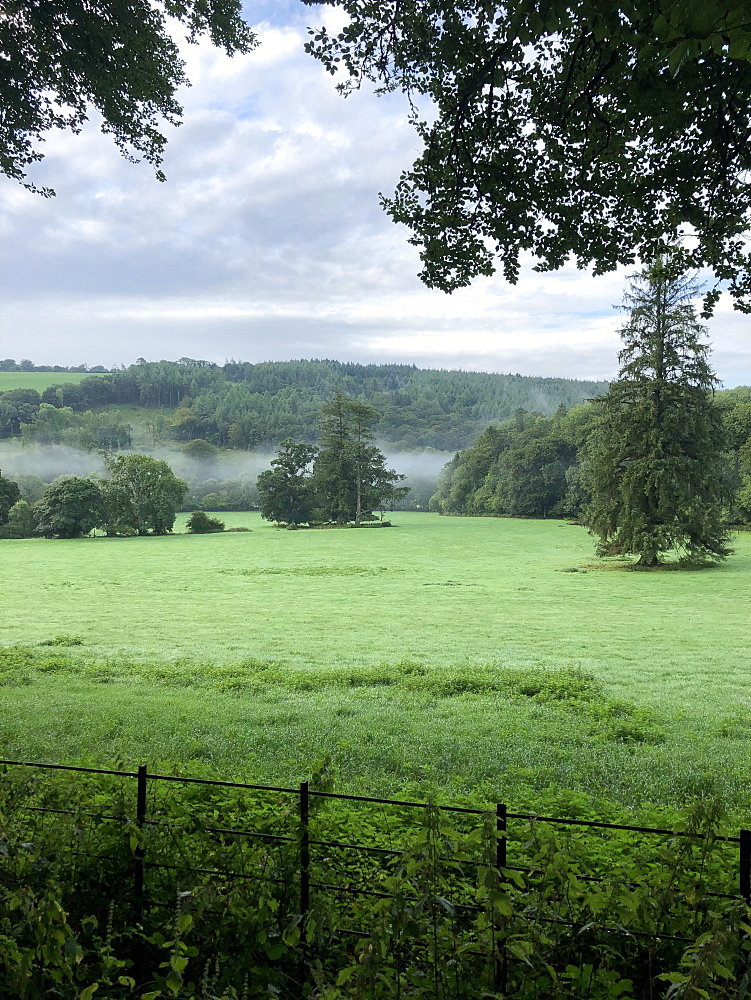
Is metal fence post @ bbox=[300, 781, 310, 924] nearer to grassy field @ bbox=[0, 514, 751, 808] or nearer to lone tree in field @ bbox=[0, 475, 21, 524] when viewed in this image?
grassy field @ bbox=[0, 514, 751, 808]

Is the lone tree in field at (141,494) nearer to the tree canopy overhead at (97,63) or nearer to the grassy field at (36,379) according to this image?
the tree canopy overhead at (97,63)

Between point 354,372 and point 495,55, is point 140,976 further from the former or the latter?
point 354,372

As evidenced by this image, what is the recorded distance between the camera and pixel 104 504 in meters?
54.3

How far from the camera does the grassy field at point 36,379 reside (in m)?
112

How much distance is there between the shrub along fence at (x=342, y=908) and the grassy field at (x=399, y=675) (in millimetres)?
1173

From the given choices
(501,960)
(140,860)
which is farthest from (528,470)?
(501,960)

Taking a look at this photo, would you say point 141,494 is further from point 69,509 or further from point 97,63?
point 97,63

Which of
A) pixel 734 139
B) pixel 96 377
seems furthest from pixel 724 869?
Answer: pixel 96 377

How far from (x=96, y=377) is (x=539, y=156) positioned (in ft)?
398

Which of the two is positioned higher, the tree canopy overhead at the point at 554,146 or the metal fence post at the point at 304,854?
the tree canopy overhead at the point at 554,146

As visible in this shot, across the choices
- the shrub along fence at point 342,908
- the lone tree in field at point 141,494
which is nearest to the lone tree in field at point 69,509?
the lone tree in field at point 141,494

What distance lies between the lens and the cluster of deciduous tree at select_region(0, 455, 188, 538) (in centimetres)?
5231

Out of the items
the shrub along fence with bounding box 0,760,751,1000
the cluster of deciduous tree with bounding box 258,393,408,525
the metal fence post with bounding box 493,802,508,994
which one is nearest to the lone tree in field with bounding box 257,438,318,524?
the cluster of deciduous tree with bounding box 258,393,408,525

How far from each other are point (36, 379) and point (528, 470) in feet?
306
